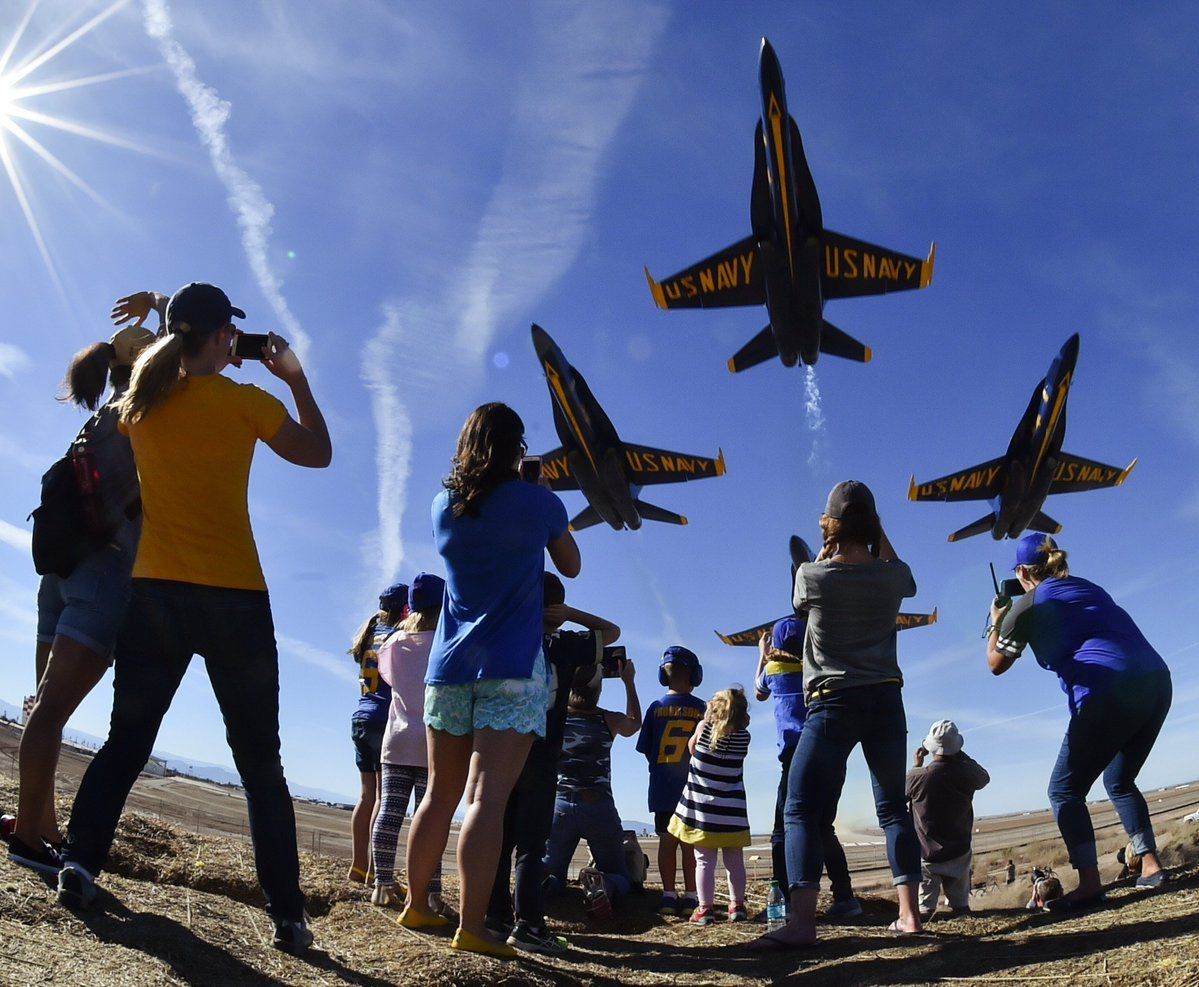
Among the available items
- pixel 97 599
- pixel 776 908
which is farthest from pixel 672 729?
pixel 97 599

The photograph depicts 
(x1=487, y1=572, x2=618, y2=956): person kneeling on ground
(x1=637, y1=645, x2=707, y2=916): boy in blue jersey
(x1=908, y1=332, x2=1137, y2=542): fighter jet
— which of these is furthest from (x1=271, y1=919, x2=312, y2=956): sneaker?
(x1=908, y1=332, x2=1137, y2=542): fighter jet

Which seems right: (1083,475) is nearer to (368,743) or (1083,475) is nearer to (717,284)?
(717,284)

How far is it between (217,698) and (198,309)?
1.44 m

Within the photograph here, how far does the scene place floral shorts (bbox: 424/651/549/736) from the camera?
312 centimetres

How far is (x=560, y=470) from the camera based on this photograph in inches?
977

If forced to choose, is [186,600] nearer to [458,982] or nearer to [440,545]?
[440,545]

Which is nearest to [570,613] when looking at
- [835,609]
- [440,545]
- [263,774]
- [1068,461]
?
[440,545]

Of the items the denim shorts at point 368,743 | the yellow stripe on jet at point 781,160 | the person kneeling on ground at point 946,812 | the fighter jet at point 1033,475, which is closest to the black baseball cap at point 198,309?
the denim shorts at point 368,743

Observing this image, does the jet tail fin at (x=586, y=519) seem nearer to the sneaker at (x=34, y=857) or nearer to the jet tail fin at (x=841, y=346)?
the jet tail fin at (x=841, y=346)

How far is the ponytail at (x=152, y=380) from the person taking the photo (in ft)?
9.76

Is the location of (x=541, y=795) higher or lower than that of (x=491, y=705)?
lower

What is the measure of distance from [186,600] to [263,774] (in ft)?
2.16

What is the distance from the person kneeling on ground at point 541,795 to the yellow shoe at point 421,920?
455 millimetres

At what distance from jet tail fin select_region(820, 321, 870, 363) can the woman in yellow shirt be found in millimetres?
19802
